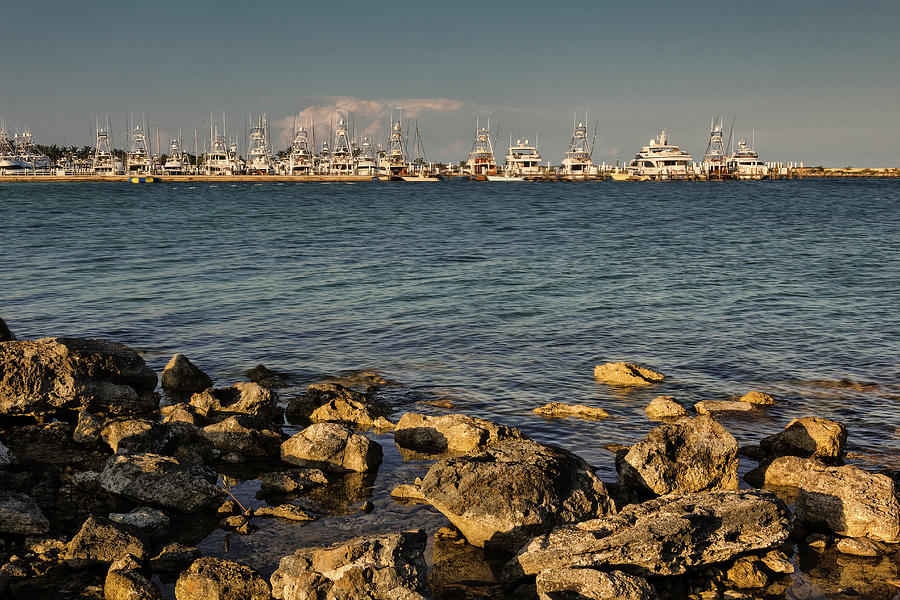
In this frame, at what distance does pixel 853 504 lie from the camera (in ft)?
39.5

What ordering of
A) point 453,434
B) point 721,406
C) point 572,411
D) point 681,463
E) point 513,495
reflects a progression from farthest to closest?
point 721,406 < point 572,411 < point 453,434 < point 681,463 < point 513,495

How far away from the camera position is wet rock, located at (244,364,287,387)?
68.3 feet

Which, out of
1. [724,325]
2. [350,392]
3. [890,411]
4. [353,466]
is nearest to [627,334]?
[724,325]

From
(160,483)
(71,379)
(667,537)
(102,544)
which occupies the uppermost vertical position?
(71,379)

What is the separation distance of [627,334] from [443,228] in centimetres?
4617

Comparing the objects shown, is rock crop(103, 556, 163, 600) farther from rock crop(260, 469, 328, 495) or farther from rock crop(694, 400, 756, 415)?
rock crop(694, 400, 756, 415)

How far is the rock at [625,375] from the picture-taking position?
20.7 m

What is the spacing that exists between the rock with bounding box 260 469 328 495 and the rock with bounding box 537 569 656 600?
5427mm

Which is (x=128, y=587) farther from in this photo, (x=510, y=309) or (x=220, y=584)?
(x=510, y=309)

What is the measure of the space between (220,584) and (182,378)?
35.3ft

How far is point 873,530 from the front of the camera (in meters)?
11.9

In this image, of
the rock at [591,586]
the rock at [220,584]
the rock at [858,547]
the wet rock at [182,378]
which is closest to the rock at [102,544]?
the rock at [220,584]

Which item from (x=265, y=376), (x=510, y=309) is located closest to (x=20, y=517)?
(x=265, y=376)

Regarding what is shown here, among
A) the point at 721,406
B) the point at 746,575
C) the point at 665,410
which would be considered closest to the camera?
the point at 746,575
